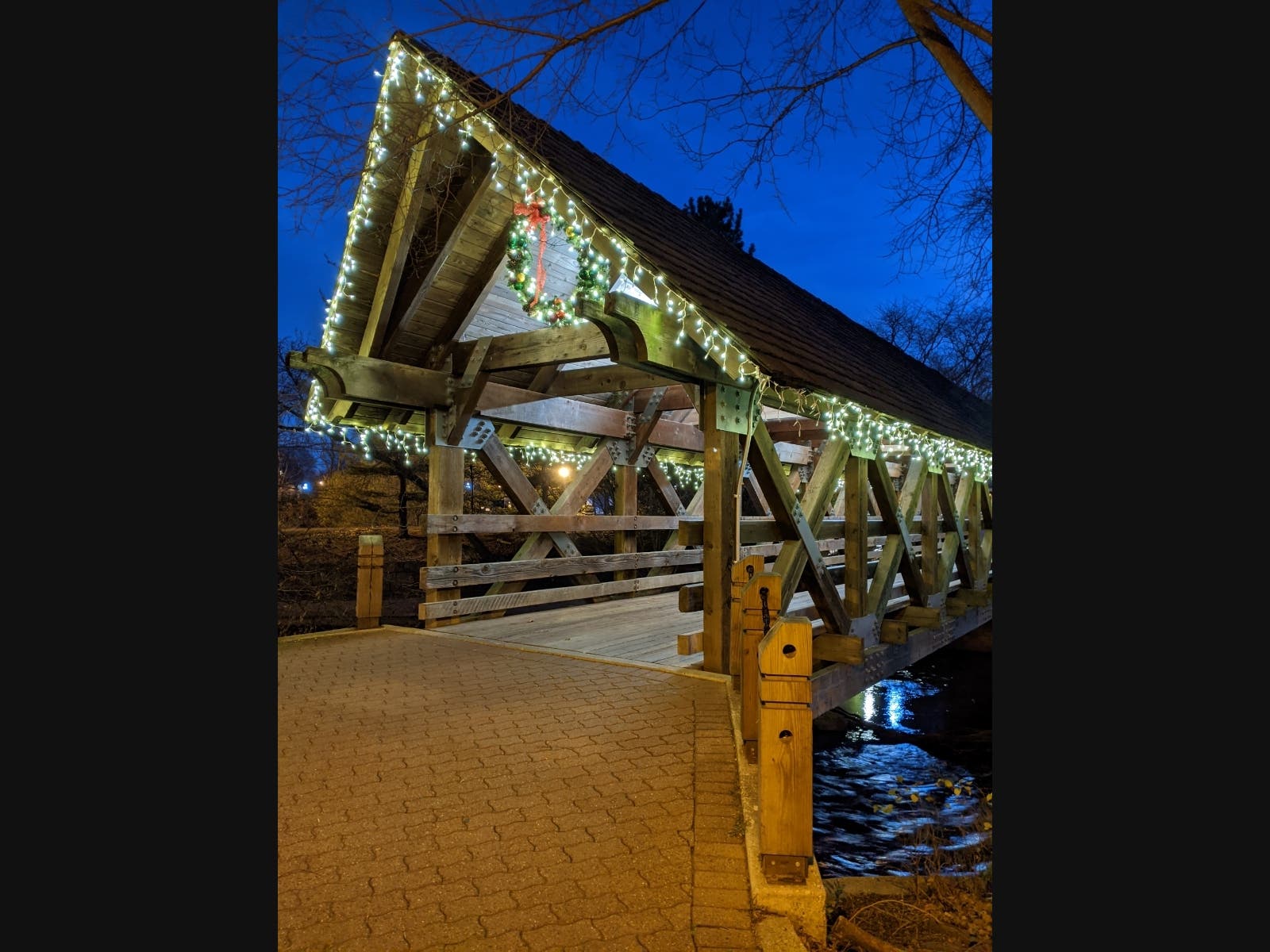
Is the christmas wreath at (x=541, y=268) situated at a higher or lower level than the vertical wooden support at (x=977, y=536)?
higher

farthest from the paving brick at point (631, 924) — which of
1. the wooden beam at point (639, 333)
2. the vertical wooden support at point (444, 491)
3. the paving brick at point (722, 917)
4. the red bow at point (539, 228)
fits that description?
the vertical wooden support at point (444, 491)

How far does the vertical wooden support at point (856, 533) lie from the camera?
22.5 ft

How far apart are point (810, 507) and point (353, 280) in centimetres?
528

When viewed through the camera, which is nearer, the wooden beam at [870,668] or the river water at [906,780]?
the river water at [906,780]

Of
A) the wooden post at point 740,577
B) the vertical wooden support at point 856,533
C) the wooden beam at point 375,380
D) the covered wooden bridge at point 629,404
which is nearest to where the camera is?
the wooden post at point 740,577

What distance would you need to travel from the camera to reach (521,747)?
3984 mm

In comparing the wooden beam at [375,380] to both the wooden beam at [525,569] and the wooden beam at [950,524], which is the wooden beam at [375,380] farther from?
the wooden beam at [950,524]

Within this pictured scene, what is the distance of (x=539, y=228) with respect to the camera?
6992mm

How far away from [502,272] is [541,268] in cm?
84

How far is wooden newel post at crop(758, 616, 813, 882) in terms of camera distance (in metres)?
2.56

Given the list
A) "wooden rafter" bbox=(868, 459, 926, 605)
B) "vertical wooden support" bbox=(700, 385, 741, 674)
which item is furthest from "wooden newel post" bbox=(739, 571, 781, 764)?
"wooden rafter" bbox=(868, 459, 926, 605)

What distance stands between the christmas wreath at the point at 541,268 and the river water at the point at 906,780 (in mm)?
4582

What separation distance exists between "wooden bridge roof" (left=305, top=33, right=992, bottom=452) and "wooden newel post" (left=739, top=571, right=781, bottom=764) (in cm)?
172
